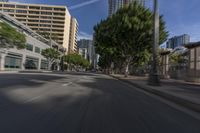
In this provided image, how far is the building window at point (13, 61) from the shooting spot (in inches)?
2549

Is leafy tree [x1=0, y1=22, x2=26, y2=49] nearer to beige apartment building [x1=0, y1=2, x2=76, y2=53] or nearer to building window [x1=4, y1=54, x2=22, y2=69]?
building window [x1=4, y1=54, x2=22, y2=69]

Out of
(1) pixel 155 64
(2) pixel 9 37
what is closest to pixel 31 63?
(2) pixel 9 37

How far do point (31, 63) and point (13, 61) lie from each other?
15.9 metres

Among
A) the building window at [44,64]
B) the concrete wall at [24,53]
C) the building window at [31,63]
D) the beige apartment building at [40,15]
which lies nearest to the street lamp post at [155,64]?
the concrete wall at [24,53]

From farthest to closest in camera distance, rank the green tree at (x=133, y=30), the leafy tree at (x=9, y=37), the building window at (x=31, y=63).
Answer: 1. the building window at (x=31, y=63)
2. the leafy tree at (x=9, y=37)
3. the green tree at (x=133, y=30)

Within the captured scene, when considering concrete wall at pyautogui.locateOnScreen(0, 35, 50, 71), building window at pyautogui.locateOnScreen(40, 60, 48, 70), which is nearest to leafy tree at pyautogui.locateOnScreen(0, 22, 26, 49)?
concrete wall at pyautogui.locateOnScreen(0, 35, 50, 71)

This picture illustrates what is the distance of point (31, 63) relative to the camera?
8550 cm

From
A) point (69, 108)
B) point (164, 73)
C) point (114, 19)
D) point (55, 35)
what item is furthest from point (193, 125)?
point (55, 35)

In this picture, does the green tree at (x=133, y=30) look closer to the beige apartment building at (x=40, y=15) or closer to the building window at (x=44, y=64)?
the building window at (x=44, y=64)

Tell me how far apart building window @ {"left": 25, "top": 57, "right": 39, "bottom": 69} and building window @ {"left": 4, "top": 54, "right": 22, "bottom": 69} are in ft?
19.5

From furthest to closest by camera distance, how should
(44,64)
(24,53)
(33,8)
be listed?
(33,8), (44,64), (24,53)

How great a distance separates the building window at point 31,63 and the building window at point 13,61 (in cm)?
596

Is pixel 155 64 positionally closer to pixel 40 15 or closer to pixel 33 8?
pixel 40 15

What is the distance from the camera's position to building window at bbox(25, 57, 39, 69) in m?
81.7
